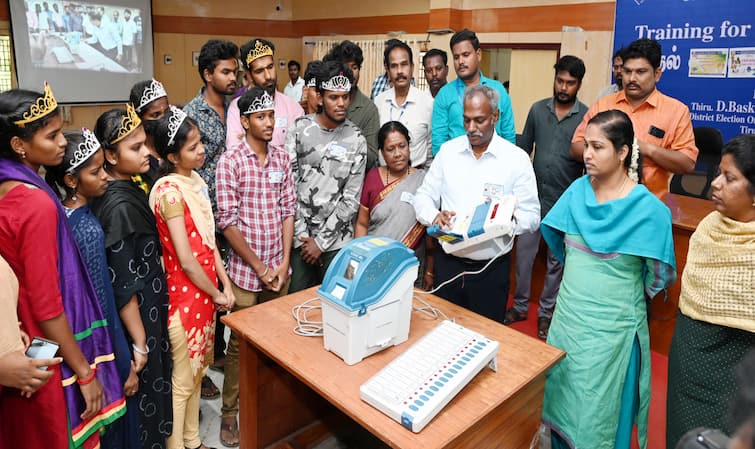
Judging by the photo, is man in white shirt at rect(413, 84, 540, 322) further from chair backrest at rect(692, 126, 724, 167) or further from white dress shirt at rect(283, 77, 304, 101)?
white dress shirt at rect(283, 77, 304, 101)

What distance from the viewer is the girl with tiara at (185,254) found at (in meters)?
1.99

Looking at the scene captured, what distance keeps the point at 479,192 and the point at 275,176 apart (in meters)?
0.92

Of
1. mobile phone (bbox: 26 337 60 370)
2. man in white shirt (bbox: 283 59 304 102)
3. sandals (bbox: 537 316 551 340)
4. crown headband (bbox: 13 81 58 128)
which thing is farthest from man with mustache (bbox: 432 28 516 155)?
man in white shirt (bbox: 283 59 304 102)

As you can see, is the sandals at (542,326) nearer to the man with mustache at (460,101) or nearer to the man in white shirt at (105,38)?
the man with mustache at (460,101)

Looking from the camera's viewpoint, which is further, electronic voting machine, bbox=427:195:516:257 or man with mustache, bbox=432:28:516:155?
man with mustache, bbox=432:28:516:155

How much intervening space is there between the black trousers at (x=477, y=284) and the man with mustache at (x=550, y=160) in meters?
1.13

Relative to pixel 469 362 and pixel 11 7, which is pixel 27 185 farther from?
pixel 11 7

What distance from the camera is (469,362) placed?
5.01 feet

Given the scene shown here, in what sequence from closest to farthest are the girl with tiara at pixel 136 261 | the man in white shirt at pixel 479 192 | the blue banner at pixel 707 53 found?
the girl with tiara at pixel 136 261, the man in white shirt at pixel 479 192, the blue banner at pixel 707 53

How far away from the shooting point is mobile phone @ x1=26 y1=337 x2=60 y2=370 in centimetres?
147

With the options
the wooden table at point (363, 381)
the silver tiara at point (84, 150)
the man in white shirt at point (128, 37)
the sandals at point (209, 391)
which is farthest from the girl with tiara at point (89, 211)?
the man in white shirt at point (128, 37)

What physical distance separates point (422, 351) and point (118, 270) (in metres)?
1.05

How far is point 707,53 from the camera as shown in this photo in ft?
14.4

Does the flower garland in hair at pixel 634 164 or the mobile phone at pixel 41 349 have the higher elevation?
the flower garland in hair at pixel 634 164
